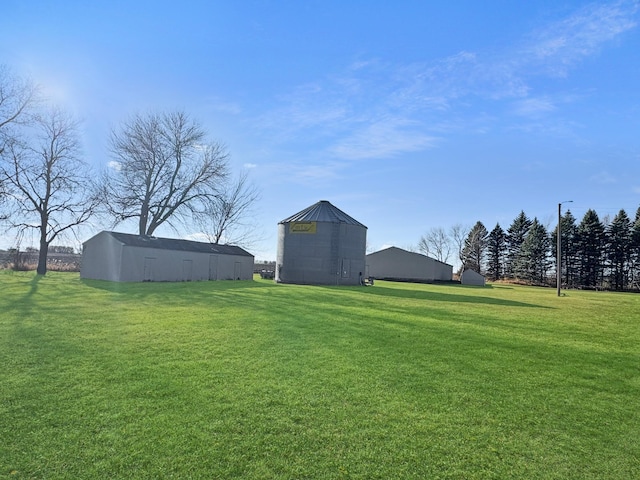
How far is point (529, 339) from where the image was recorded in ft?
27.7

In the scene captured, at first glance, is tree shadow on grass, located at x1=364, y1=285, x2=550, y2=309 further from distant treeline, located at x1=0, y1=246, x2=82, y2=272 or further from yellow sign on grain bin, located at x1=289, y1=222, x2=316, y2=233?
distant treeline, located at x1=0, y1=246, x2=82, y2=272

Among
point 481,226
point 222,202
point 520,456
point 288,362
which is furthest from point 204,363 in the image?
point 481,226

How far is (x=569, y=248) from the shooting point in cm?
6106

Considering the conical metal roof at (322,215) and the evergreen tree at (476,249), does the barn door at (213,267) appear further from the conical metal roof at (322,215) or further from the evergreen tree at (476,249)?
the evergreen tree at (476,249)

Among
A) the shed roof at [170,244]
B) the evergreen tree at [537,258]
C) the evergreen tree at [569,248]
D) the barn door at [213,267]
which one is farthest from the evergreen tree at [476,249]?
the barn door at [213,267]

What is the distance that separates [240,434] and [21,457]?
1.82m

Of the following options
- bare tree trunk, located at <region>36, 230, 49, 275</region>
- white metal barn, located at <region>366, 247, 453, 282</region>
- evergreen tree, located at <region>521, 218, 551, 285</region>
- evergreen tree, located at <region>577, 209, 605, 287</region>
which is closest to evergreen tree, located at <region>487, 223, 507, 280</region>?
evergreen tree, located at <region>521, 218, 551, 285</region>

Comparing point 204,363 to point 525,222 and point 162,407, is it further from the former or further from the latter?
point 525,222

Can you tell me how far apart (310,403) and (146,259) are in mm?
25345

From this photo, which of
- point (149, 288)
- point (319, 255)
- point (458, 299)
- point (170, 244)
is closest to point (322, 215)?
point (319, 255)

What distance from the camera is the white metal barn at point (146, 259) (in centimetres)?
2544

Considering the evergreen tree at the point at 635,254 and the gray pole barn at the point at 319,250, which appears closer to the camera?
the gray pole barn at the point at 319,250

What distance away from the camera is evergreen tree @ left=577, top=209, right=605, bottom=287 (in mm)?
58062

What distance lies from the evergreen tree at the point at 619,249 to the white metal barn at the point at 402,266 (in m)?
28.2
